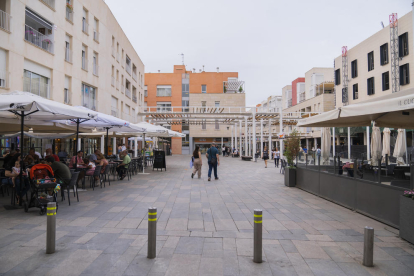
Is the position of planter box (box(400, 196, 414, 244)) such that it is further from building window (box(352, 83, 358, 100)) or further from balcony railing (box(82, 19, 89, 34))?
building window (box(352, 83, 358, 100))

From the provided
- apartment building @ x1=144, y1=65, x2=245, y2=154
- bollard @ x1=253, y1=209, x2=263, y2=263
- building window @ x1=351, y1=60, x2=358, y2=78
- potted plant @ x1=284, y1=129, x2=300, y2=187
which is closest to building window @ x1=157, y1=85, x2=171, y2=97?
apartment building @ x1=144, y1=65, x2=245, y2=154

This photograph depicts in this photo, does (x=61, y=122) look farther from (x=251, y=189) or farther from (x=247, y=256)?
(x=247, y=256)

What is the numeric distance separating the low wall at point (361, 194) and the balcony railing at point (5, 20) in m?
14.9

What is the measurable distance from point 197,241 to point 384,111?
4.50 metres

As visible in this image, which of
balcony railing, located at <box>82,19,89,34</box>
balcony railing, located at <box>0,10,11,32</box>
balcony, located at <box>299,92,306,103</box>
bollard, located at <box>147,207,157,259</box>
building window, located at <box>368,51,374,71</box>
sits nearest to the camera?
bollard, located at <box>147,207,157,259</box>

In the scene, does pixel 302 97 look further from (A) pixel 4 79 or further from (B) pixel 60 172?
(B) pixel 60 172

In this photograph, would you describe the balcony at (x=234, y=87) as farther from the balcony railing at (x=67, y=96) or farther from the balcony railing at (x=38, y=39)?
the balcony railing at (x=38, y=39)

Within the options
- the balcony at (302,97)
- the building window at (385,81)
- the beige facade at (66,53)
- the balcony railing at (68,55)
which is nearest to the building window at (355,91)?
the building window at (385,81)

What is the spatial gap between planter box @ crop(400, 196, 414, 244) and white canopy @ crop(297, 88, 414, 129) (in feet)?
5.33

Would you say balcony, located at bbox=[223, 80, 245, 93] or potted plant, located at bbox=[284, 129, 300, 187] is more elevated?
balcony, located at bbox=[223, 80, 245, 93]

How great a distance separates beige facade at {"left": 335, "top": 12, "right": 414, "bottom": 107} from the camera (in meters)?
23.2

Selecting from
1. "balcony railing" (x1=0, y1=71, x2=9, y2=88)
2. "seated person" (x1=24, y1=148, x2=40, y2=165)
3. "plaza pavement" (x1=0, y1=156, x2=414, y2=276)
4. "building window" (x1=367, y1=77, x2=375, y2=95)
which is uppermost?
"building window" (x1=367, y1=77, x2=375, y2=95)

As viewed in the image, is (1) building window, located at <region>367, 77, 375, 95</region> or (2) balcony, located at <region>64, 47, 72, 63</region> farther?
(1) building window, located at <region>367, 77, 375, 95</region>

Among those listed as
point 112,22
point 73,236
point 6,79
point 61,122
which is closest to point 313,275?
point 73,236
